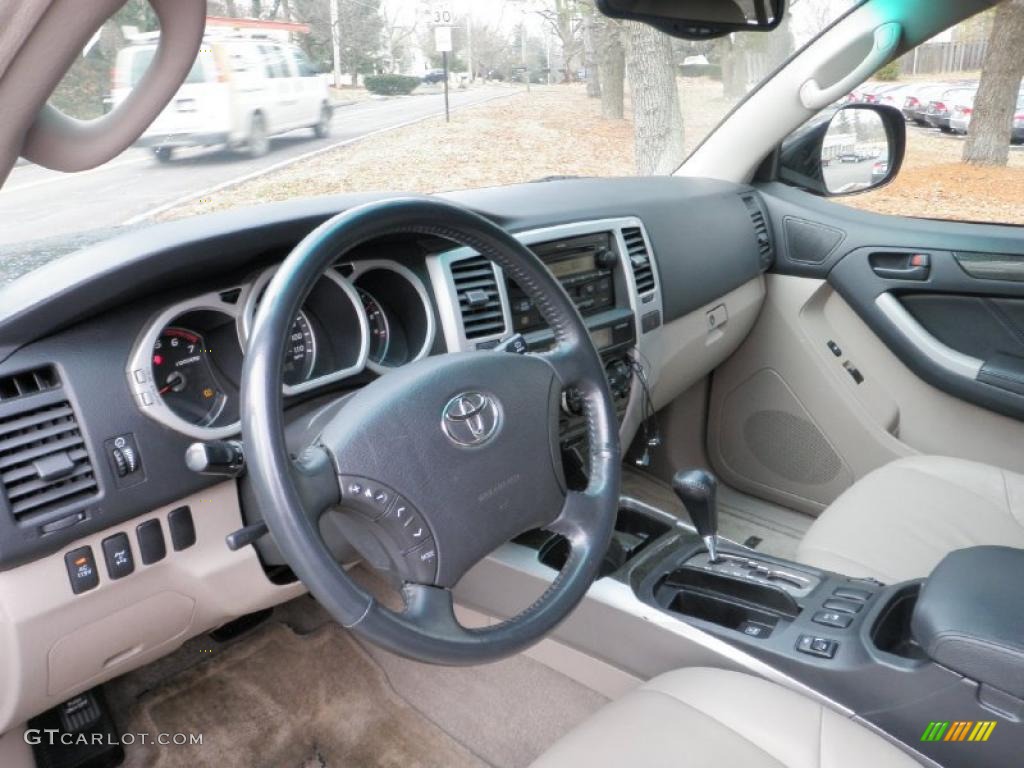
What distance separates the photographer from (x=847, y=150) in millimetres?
2855

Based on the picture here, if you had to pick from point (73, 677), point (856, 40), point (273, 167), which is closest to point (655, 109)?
point (856, 40)

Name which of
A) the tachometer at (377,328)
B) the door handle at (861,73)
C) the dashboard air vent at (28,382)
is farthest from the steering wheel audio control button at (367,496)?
the door handle at (861,73)

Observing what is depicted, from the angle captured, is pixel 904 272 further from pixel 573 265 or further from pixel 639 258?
pixel 573 265

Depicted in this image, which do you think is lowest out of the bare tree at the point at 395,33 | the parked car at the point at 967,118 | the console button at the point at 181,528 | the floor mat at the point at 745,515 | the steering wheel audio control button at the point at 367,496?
the floor mat at the point at 745,515

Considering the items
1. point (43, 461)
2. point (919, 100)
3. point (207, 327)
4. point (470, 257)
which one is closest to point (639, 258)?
point (470, 257)

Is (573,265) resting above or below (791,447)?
above

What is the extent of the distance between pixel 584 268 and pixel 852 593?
1011mm

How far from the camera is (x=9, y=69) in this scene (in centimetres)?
74

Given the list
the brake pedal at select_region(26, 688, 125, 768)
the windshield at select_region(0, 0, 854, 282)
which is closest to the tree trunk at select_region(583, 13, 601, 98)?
the windshield at select_region(0, 0, 854, 282)

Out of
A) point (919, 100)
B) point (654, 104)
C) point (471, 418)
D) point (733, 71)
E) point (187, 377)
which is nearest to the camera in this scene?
point (471, 418)

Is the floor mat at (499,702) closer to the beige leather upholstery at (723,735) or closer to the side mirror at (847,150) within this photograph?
the beige leather upholstery at (723,735)

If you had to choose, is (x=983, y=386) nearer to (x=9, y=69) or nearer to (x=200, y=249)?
(x=200, y=249)

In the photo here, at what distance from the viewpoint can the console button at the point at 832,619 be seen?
1.55m

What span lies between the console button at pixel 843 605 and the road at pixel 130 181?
4.40 feet
